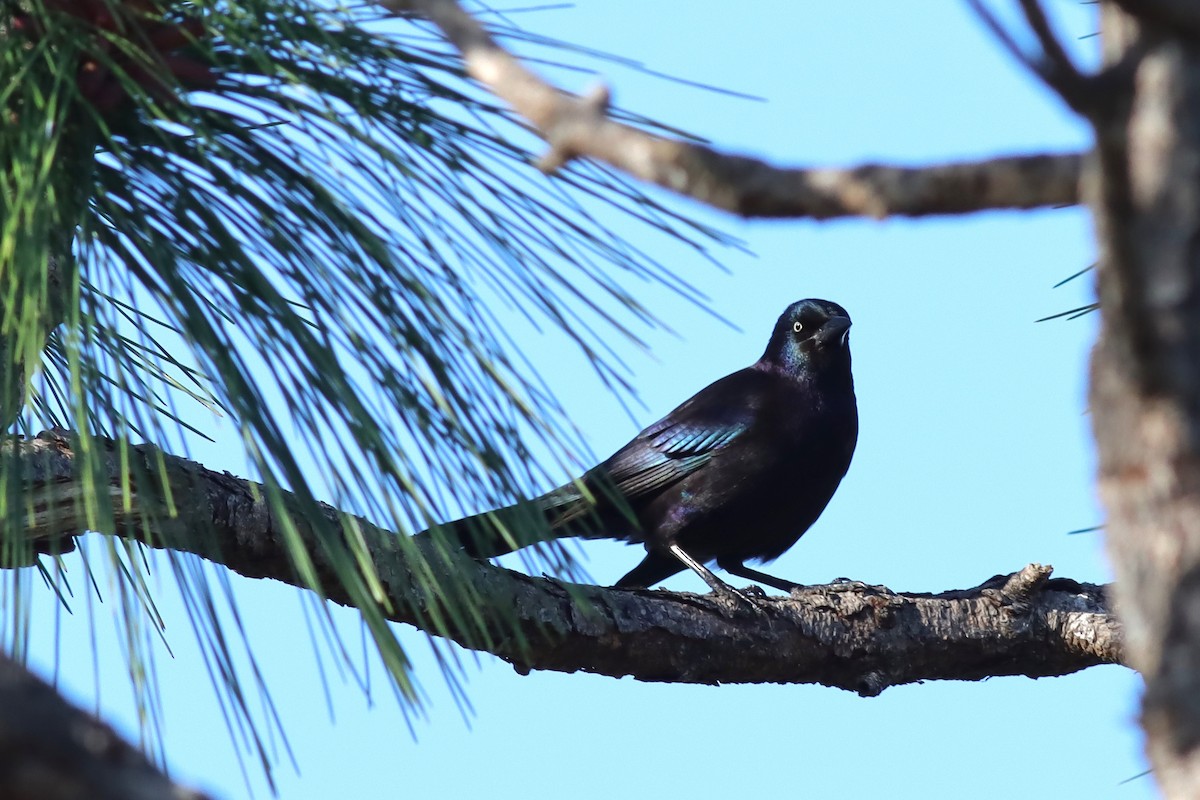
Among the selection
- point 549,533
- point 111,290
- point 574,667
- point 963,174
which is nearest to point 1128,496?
point 963,174

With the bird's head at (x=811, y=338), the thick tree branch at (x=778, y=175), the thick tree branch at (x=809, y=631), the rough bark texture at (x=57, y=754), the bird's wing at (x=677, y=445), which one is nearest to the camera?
the rough bark texture at (x=57, y=754)

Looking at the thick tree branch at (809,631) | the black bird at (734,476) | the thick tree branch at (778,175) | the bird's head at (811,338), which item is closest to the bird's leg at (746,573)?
the black bird at (734,476)

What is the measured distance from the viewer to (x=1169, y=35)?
0.85 metres

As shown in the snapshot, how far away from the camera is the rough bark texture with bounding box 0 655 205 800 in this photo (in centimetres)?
71

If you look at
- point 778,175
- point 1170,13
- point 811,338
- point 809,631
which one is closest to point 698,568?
point 811,338

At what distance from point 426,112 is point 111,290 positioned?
449 millimetres

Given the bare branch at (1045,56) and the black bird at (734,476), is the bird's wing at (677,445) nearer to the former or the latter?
the black bird at (734,476)

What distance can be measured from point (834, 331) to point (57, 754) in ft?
15.3

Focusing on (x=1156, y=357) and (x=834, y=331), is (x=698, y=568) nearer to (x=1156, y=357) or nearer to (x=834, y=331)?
(x=834, y=331)

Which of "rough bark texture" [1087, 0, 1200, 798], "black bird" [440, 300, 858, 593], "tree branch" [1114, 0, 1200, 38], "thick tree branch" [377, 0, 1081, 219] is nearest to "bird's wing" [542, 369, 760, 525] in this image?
"black bird" [440, 300, 858, 593]

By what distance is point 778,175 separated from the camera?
991 mm

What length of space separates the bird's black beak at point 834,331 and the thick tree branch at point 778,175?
417 cm

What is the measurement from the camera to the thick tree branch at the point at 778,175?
37.2 inches

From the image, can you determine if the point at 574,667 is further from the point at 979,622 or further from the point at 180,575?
the point at 180,575
